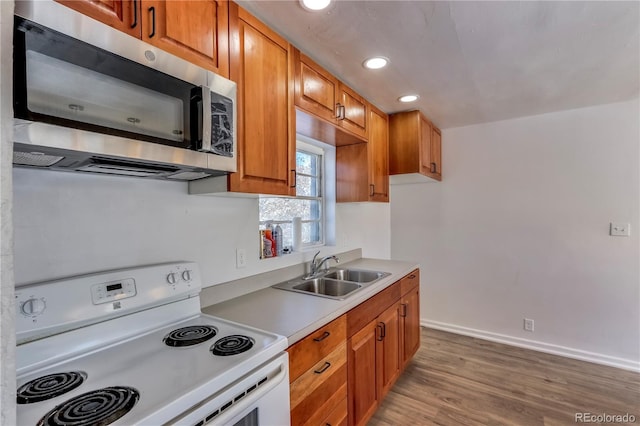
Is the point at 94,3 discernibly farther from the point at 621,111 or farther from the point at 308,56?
the point at 621,111

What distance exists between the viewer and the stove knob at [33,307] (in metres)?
0.89

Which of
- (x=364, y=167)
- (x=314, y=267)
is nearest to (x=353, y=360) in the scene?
(x=314, y=267)

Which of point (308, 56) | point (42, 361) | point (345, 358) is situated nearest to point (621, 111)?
point (308, 56)

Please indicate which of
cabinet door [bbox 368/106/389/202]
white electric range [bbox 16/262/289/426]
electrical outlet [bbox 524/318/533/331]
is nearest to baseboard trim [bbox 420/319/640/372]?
electrical outlet [bbox 524/318/533/331]

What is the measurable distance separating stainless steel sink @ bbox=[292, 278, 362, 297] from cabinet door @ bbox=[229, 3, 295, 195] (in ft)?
2.47

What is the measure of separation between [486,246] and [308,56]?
264 centimetres

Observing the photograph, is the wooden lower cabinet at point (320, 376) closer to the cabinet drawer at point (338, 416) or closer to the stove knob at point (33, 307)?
the cabinet drawer at point (338, 416)

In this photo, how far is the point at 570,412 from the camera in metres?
2.04

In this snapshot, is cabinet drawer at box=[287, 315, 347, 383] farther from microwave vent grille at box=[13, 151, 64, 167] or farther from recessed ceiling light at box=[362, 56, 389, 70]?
recessed ceiling light at box=[362, 56, 389, 70]

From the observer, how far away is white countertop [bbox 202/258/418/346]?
49.7 inches

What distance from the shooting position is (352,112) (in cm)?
221

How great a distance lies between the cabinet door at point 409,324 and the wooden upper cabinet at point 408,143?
109 centimetres

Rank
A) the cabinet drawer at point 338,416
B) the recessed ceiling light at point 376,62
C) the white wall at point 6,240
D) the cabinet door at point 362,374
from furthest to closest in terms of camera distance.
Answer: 1. the recessed ceiling light at point 376,62
2. the cabinet door at point 362,374
3. the cabinet drawer at point 338,416
4. the white wall at point 6,240

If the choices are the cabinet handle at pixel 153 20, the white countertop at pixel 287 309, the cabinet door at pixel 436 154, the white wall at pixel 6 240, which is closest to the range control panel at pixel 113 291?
the white countertop at pixel 287 309
